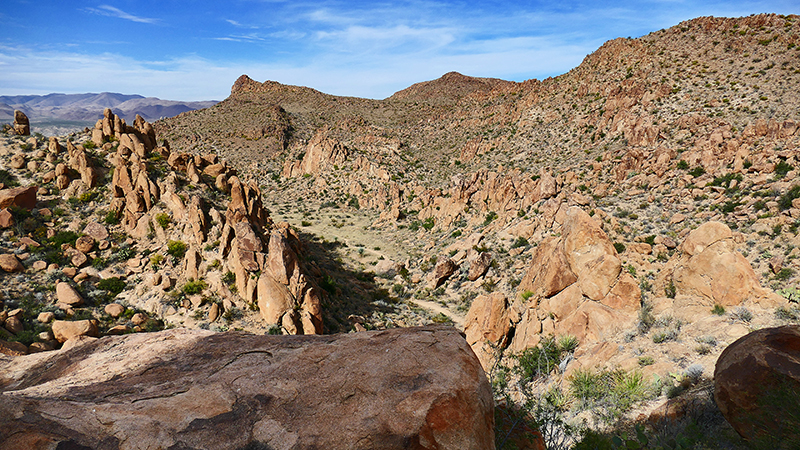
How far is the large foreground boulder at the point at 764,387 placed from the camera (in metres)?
6.01

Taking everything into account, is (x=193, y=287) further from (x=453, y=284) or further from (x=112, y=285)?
(x=453, y=284)

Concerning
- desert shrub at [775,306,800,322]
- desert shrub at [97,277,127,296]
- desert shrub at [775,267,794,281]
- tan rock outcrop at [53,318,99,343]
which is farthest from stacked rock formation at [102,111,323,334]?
desert shrub at [775,267,794,281]

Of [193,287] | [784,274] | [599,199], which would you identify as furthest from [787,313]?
[193,287]

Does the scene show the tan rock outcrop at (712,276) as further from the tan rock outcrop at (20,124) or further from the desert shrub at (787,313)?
the tan rock outcrop at (20,124)

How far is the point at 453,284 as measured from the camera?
84.3 feet

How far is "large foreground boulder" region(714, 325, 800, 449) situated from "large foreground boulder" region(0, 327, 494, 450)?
517 centimetres

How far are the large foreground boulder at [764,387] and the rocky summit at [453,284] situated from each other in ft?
0.20

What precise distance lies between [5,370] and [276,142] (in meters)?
72.7

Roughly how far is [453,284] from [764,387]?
19472mm

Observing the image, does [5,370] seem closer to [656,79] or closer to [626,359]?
[626,359]

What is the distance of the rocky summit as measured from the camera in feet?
17.5

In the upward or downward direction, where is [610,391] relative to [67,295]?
downward

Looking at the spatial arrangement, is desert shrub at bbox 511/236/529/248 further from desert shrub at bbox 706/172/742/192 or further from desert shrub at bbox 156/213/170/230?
desert shrub at bbox 156/213/170/230

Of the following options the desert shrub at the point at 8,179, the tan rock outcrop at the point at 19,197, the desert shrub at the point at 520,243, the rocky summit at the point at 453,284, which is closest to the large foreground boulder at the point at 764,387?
the rocky summit at the point at 453,284
